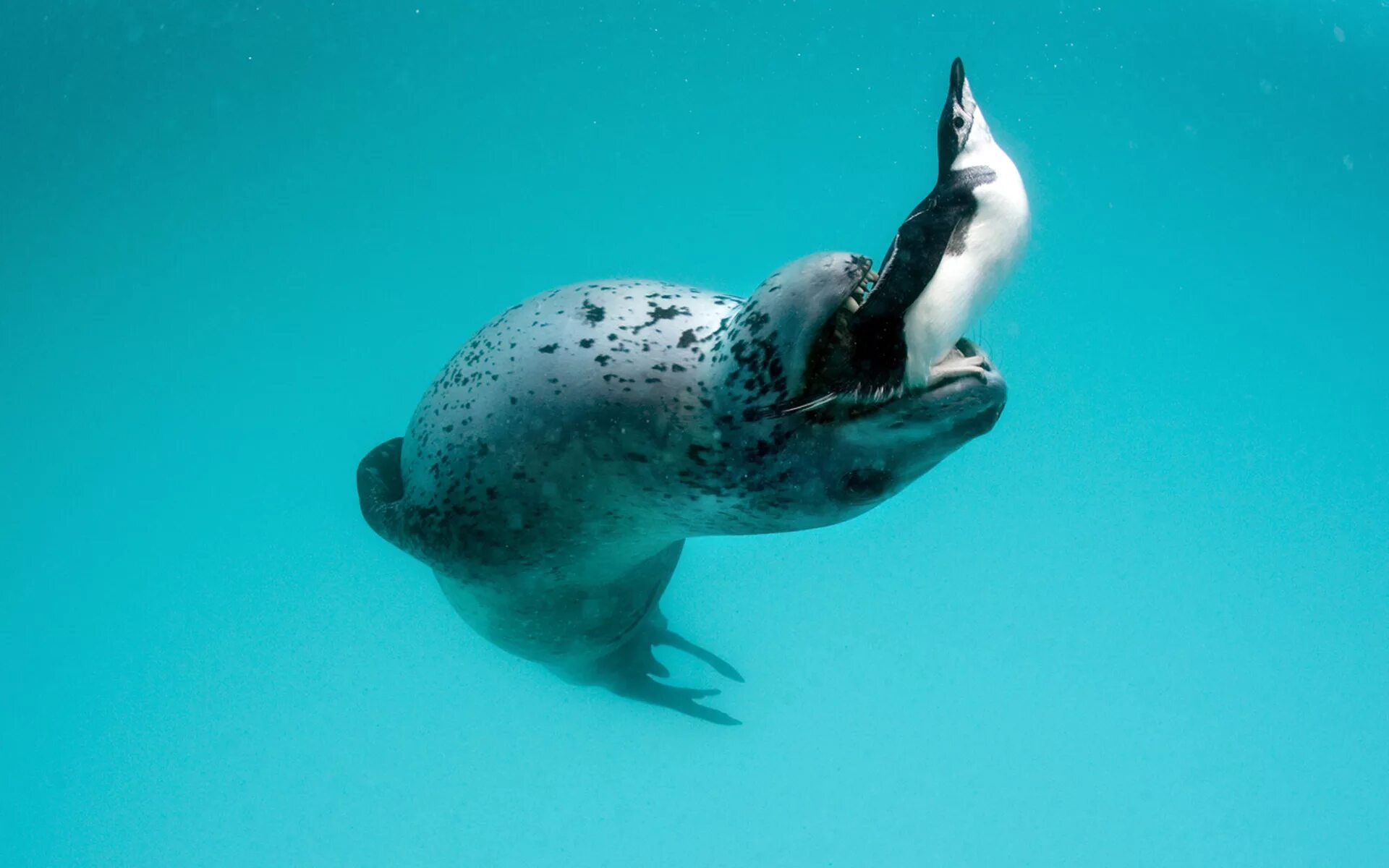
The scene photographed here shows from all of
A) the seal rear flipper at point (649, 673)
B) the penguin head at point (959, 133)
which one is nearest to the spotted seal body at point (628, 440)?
the penguin head at point (959, 133)

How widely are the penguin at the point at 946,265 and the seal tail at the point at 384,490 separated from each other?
4.99ft

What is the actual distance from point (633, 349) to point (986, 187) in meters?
0.96

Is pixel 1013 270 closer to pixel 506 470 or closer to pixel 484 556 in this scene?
pixel 506 470

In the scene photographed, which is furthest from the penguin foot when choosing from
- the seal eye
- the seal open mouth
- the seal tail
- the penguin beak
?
the seal tail

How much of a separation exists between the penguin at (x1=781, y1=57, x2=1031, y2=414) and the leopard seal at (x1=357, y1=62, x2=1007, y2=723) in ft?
0.05

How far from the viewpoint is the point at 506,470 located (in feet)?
7.96

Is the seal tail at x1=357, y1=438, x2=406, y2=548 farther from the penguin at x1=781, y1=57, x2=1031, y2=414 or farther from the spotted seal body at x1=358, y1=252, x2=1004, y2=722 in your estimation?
the penguin at x1=781, y1=57, x2=1031, y2=414

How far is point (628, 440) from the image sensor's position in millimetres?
2197

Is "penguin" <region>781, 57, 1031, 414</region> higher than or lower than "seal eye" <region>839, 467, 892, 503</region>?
higher

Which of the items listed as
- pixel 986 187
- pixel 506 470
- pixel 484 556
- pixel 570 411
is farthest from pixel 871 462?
pixel 484 556

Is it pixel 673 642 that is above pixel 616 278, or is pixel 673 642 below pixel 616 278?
below

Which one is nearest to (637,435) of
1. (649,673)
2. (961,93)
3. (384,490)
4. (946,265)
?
(946,265)

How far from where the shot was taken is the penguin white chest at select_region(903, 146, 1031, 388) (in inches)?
61.5

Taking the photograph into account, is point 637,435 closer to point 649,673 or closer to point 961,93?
point 961,93
